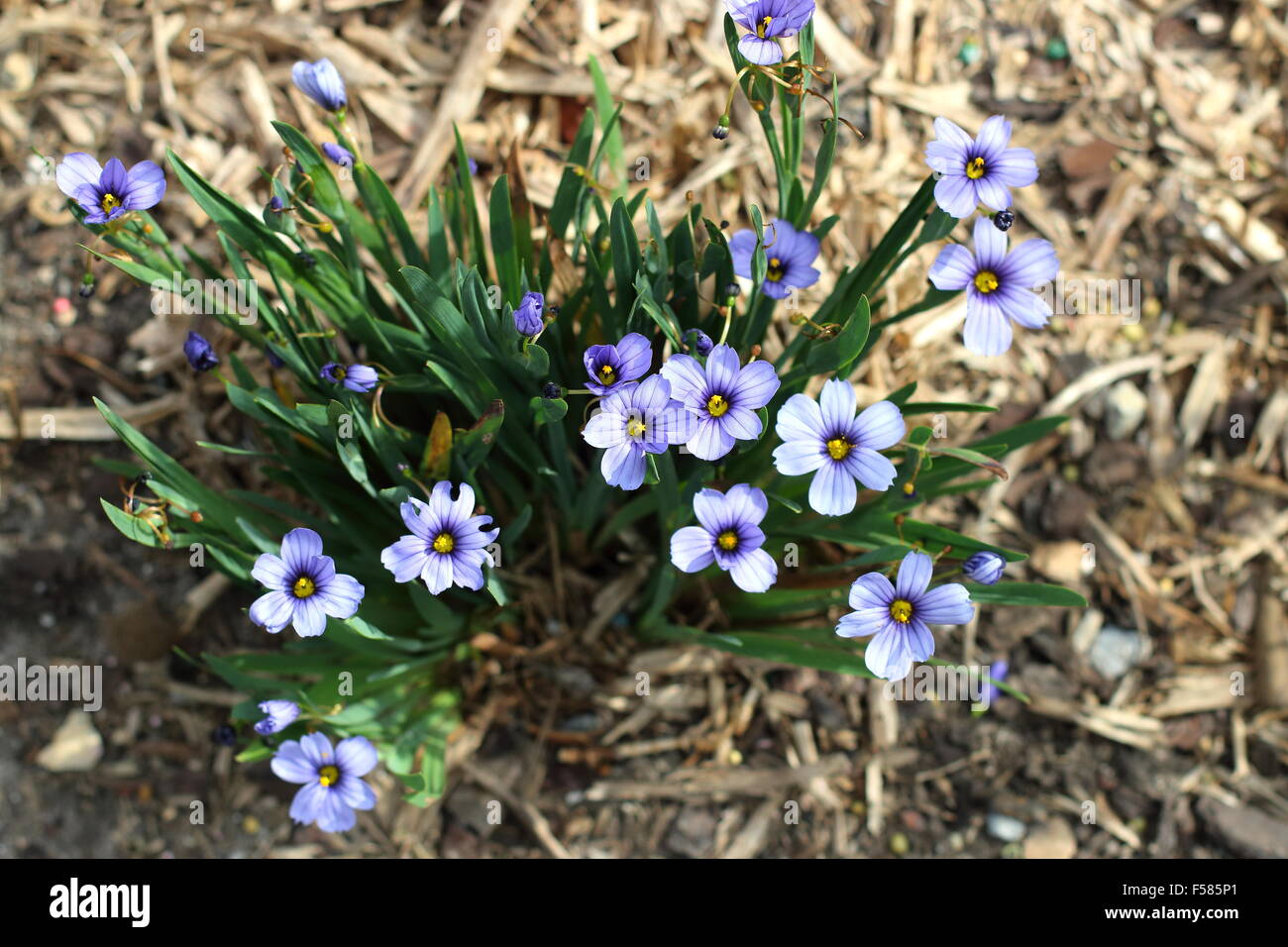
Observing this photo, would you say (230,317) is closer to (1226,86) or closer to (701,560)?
(701,560)

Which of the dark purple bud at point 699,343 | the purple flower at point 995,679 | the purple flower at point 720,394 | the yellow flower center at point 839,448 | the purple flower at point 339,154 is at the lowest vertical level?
the purple flower at point 995,679

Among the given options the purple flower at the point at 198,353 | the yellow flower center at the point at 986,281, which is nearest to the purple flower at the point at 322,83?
the purple flower at the point at 198,353

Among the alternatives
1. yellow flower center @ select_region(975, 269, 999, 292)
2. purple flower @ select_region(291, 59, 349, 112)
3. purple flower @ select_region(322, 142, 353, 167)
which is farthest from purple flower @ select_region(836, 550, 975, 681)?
purple flower @ select_region(291, 59, 349, 112)

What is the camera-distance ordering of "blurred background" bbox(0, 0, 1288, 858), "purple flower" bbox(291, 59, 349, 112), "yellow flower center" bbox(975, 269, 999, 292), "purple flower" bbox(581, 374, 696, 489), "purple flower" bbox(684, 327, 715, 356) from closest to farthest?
"purple flower" bbox(581, 374, 696, 489), "purple flower" bbox(684, 327, 715, 356), "yellow flower center" bbox(975, 269, 999, 292), "purple flower" bbox(291, 59, 349, 112), "blurred background" bbox(0, 0, 1288, 858)

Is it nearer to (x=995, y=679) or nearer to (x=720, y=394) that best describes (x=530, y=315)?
(x=720, y=394)

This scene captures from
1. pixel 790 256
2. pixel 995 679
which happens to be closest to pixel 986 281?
pixel 790 256

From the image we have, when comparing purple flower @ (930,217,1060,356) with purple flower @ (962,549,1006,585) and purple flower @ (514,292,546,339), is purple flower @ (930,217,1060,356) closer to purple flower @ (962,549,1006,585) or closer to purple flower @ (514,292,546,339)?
purple flower @ (962,549,1006,585)

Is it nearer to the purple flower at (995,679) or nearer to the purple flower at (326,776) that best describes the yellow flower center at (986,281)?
the purple flower at (995,679)
